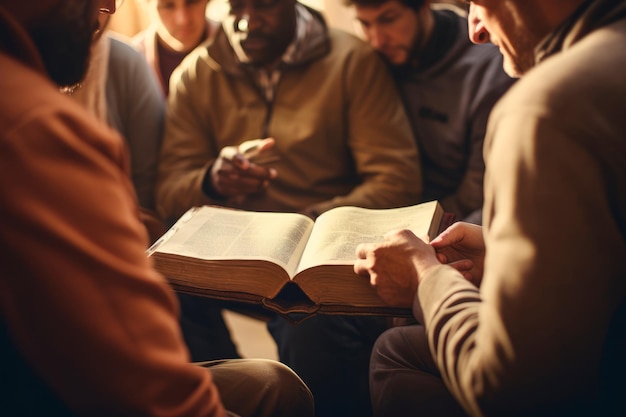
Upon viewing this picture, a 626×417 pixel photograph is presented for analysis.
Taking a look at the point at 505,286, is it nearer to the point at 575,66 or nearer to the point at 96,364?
the point at 575,66

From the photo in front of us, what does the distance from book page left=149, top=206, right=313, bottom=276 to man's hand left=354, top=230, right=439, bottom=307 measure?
156 millimetres

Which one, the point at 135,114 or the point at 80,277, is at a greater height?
the point at 80,277

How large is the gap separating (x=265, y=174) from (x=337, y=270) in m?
0.67

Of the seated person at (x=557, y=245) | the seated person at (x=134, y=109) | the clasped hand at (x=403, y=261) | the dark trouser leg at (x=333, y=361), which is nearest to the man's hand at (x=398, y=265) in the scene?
the clasped hand at (x=403, y=261)

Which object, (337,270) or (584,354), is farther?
(337,270)

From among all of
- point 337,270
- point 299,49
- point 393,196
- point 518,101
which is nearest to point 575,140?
point 518,101

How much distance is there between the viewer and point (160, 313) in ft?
2.05

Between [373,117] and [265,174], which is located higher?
[265,174]

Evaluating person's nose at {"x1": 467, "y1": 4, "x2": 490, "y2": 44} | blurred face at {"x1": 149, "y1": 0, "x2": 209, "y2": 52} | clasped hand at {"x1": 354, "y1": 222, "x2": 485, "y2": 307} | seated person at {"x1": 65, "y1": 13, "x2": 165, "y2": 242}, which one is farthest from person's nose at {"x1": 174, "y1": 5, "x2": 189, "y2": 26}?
clasped hand at {"x1": 354, "y1": 222, "x2": 485, "y2": 307}

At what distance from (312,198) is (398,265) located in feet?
2.88

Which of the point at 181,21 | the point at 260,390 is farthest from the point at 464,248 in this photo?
the point at 181,21

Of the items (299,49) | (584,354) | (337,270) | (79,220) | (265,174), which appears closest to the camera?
(79,220)

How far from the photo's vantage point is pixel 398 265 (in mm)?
919

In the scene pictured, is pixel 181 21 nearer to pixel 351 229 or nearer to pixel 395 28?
pixel 395 28
